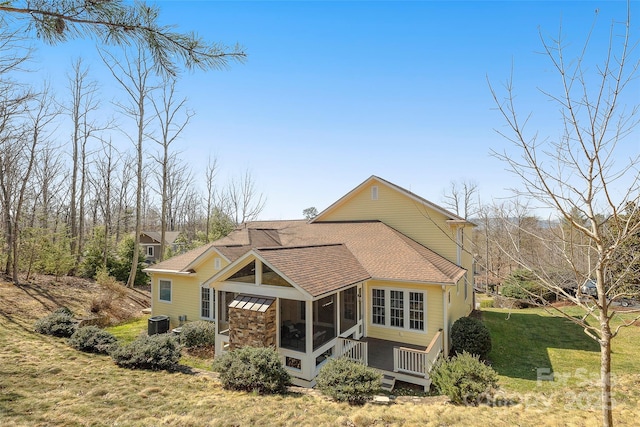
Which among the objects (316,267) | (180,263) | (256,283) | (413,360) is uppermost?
(316,267)

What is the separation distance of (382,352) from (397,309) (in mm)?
1837

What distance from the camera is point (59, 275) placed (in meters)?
20.5

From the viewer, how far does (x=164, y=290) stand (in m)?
16.4

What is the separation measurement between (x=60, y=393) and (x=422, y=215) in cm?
1390

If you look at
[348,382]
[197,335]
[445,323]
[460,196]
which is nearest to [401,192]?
[445,323]

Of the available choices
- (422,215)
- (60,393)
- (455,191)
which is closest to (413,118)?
(422,215)

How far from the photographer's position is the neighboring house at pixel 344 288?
10.0 meters

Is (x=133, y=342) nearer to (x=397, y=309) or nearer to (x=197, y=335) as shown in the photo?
(x=197, y=335)

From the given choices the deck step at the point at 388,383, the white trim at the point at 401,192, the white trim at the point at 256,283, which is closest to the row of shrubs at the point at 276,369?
the deck step at the point at 388,383

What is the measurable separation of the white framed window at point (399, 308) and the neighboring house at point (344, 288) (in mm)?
39

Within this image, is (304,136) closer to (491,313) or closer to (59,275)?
(491,313)

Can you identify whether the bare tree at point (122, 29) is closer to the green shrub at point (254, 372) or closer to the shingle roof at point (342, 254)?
the shingle roof at point (342, 254)

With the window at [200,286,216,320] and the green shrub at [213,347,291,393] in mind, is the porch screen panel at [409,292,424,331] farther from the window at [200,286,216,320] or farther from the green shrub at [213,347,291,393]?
the window at [200,286,216,320]

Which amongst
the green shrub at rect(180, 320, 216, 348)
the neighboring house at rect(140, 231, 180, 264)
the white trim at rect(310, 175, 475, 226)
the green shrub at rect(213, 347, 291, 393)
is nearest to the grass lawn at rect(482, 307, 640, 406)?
the white trim at rect(310, 175, 475, 226)
